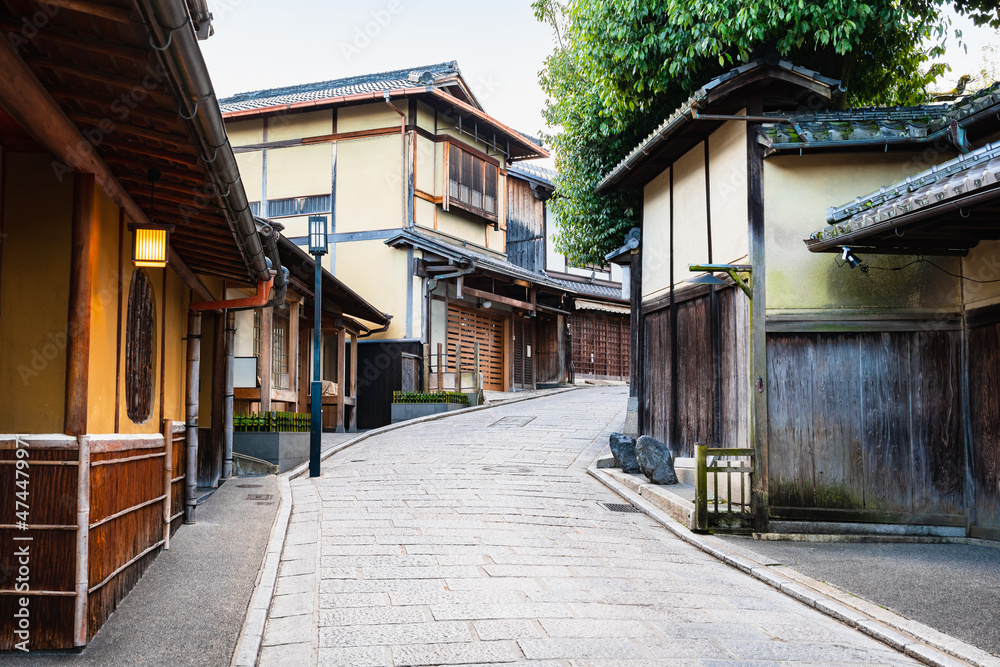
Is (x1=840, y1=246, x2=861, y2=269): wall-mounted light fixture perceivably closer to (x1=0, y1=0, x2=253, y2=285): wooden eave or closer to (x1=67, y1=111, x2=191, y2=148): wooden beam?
(x1=0, y1=0, x2=253, y2=285): wooden eave

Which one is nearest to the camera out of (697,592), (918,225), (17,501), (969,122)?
(17,501)

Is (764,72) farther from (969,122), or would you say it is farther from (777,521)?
(777,521)

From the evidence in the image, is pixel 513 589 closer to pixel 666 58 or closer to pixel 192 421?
pixel 192 421

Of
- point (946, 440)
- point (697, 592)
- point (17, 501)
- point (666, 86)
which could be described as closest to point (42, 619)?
point (17, 501)

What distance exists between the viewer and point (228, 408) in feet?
40.5

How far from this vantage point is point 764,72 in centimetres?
1063

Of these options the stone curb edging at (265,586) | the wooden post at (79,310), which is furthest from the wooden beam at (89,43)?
the stone curb edging at (265,586)

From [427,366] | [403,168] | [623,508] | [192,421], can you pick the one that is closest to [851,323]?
[623,508]

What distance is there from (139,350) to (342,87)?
2422 centimetres

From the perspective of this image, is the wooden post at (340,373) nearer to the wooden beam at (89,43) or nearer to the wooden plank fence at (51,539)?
the wooden plank fence at (51,539)

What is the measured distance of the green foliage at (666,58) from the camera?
11133 millimetres

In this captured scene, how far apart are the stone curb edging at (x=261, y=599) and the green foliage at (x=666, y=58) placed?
8.42m

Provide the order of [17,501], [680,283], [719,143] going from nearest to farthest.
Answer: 1. [17,501]
2. [719,143]
3. [680,283]

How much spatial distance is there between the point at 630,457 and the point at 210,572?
7.66 m
